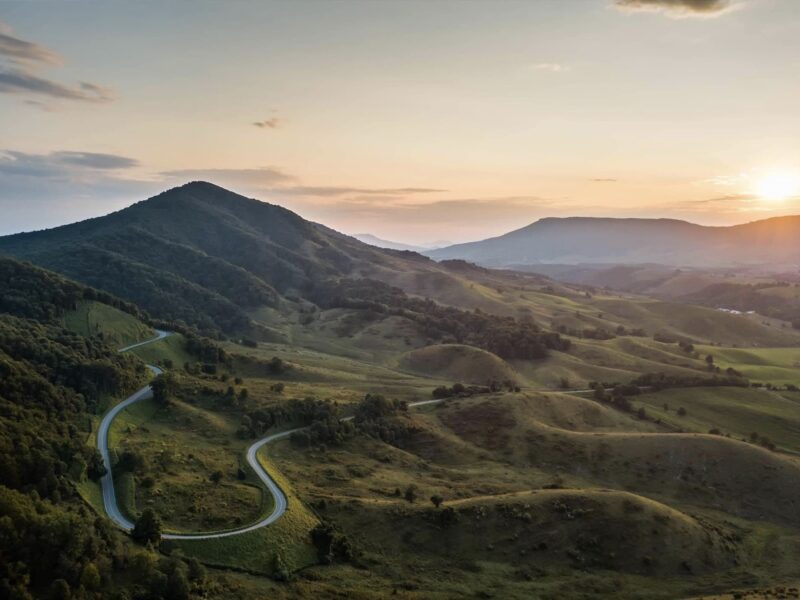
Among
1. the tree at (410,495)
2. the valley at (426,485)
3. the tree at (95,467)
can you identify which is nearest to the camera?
the valley at (426,485)

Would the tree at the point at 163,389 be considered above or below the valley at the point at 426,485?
above

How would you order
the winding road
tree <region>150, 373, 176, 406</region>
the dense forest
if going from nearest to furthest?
the dense forest → the winding road → tree <region>150, 373, 176, 406</region>

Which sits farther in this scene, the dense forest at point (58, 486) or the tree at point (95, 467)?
the tree at point (95, 467)

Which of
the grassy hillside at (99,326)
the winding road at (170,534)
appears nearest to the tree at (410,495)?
the winding road at (170,534)

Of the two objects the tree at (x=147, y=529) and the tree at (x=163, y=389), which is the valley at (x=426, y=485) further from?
the tree at (x=163, y=389)

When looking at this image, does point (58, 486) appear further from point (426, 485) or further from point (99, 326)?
point (99, 326)

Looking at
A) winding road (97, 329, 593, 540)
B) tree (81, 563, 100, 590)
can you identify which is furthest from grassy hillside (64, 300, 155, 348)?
tree (81, 563, 100, 590)

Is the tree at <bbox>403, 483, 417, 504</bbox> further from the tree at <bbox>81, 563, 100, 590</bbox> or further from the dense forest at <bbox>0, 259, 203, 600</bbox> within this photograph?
the tree at <bbox>81, 563, 100, 590</bbox>

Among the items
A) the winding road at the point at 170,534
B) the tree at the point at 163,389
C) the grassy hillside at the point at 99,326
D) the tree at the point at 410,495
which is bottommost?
the tree at the point at 410,495

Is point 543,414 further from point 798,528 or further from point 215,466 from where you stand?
point 215,466

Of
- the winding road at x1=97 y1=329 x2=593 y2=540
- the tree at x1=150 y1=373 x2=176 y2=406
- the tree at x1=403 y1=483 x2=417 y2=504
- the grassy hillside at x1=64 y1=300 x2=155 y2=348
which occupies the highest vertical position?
the grassy hillside at x1=64 y1=300 x2=155 y2=348
